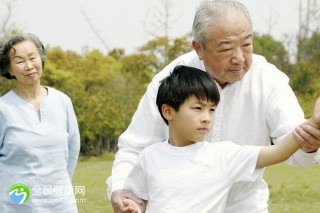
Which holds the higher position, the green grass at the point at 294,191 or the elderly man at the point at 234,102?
the elderly man at the point at 234,102

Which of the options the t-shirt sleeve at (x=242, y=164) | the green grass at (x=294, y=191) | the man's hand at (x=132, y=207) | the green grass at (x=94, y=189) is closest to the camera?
the t-shirt sleeve at (x=242, y=164)

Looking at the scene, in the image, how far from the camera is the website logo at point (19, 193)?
13.3 feet

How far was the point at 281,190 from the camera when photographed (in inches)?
414

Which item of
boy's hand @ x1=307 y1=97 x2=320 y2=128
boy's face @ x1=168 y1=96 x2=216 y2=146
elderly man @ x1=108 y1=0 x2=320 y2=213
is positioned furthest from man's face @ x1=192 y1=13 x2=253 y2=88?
boy's hand @ x1=307 y1=97 x2=320 y2=128

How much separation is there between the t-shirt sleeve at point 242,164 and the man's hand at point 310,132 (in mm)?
216

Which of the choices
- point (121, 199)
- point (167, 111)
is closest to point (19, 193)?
point (121, 199)

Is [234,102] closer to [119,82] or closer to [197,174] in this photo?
[197,174]

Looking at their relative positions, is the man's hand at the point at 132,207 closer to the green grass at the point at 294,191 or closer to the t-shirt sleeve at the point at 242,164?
the t-shirt sleeve at the point at 242,164

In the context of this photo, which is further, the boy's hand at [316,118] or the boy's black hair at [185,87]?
the boy's black hair at [185,87]

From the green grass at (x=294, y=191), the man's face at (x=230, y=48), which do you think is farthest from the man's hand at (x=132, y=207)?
the green grass at (x=294, y=191)

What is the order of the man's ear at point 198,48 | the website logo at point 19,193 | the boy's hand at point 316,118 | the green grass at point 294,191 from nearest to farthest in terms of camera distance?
the boy's hand at point 316,118 < the man's ear at point 198,48 < the website logo at point 19,193 < the green grass at point 294,191

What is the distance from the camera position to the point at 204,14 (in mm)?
2889

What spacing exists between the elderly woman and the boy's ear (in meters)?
1.63

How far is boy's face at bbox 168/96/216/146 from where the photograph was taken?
2.57m
